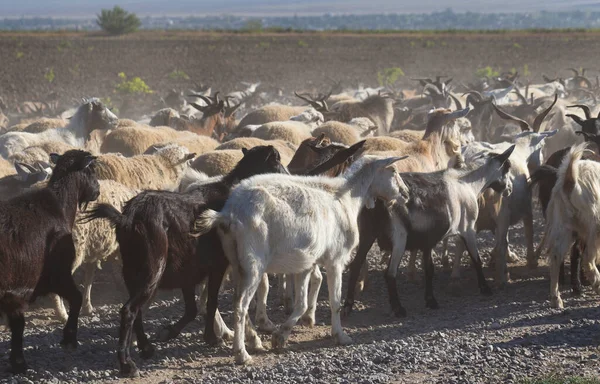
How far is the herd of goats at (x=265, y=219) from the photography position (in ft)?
22.8

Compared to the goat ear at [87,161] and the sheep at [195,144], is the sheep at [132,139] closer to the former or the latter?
the sheep at [195,144]

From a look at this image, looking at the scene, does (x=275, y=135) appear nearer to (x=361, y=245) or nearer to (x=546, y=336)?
(x=361, y=245)

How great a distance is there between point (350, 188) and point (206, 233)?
1.26m

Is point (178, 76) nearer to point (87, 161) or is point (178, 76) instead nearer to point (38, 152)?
point (38, 152)

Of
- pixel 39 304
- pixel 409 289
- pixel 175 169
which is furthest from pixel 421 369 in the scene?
pixel 175 169

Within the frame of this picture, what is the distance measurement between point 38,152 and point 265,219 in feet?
18.6

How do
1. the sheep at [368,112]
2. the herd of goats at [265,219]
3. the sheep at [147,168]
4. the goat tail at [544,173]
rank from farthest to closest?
the sheep at [368,112] < the sheep at [147,168] < the goat tail at [544,173] < the herd of goats at [265,219]

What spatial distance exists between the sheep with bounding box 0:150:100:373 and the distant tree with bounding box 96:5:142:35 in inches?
1763

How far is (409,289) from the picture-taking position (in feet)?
31.5

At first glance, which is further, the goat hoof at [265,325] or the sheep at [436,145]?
the sheep at [436,145]

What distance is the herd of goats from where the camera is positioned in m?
6.96

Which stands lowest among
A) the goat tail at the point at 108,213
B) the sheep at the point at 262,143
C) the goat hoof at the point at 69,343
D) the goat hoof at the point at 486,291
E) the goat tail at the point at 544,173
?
the goat hoof at the point at 486,291

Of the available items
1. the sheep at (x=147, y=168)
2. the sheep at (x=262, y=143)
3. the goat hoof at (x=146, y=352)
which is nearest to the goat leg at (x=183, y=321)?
the goat hoof at (x=146, y=352)

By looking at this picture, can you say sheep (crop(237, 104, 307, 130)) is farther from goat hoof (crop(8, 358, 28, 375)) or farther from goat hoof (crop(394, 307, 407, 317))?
goat hoof (crop(8, 358, 28, 375))
